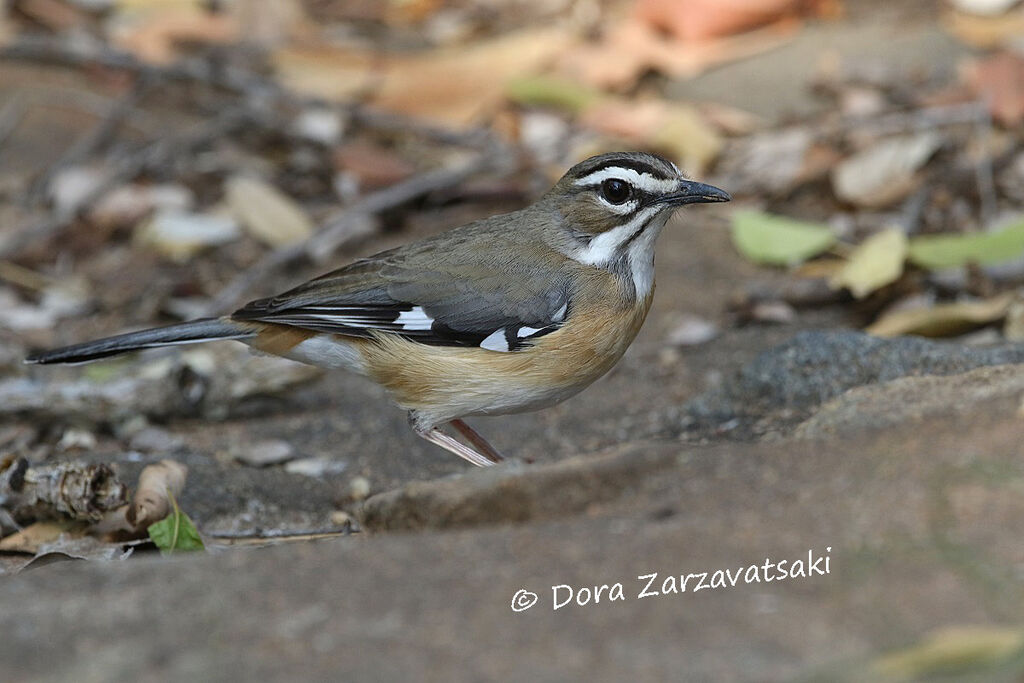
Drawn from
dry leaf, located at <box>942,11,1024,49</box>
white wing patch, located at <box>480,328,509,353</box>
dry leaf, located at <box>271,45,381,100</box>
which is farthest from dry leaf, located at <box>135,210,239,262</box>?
dry leaf, located at <box>942,11,1024,49</box>

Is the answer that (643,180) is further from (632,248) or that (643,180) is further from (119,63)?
(119,63)

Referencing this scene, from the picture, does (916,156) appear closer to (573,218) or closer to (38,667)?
(573,218)

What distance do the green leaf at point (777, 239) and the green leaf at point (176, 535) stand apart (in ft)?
14.1

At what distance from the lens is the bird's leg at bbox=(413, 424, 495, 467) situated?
552 centimetres

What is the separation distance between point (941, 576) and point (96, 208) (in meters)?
7.47

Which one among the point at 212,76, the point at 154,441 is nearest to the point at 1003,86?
the point at 212,76

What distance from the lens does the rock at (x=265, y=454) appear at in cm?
612

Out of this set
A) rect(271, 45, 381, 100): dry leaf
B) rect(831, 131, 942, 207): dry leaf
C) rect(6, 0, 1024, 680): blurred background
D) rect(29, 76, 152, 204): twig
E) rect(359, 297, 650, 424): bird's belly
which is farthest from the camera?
rect(271, 45, 381, 100): dry leaf

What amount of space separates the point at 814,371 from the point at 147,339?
2.95m

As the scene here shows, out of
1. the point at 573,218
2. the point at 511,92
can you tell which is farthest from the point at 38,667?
the point at 511,92

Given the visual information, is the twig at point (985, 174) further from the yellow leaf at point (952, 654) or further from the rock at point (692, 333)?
the yellow leaf at point (952, 654)

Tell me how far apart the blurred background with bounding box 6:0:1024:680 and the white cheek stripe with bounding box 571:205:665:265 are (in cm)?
83

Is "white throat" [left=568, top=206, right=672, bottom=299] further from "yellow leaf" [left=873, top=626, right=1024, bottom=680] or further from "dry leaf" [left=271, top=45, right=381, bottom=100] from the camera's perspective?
"dry leaf" [left=271, top=45, right=381, bottom=100]

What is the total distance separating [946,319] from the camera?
21.3ft
